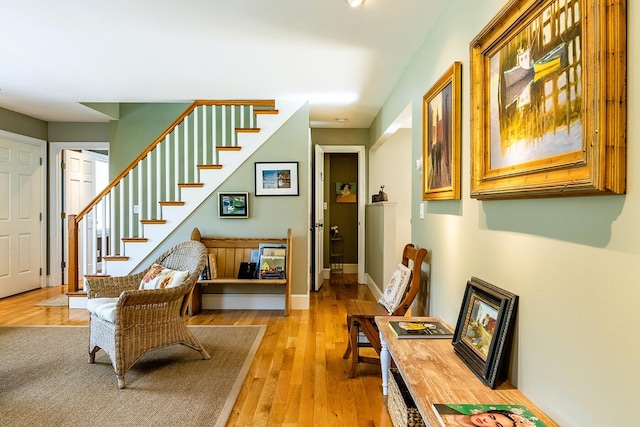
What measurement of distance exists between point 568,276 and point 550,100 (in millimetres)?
546

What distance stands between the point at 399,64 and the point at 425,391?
2736mm

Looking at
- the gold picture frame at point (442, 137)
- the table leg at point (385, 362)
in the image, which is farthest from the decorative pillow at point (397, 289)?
the gold picture frame at point (442, 137)

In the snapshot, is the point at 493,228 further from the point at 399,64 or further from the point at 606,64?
the point at 399,64

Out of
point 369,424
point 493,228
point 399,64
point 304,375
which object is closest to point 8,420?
point 304,375

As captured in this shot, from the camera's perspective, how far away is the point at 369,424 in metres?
2.08

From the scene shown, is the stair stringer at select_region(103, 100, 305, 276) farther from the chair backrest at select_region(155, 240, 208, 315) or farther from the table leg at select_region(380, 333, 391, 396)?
the table leg at select_region(380, 333, 391, 396)

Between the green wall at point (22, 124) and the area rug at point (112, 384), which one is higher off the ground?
the green wall at point (22, 124)

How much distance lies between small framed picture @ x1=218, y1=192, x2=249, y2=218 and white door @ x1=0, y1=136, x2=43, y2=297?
9.59 feet

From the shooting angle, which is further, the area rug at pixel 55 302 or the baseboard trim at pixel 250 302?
the area rug at pixel 55 302

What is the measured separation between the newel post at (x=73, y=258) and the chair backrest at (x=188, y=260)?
193 cm

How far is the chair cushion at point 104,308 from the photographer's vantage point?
2.59 metres

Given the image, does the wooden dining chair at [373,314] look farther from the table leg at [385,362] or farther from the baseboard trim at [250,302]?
the baseboard trim at [250,302]

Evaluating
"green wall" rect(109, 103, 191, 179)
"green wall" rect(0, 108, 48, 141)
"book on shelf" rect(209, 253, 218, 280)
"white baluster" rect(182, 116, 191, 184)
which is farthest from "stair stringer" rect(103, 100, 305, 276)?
"green wall" rect(0, 108, 48, 141)

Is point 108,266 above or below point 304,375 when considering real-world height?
above
